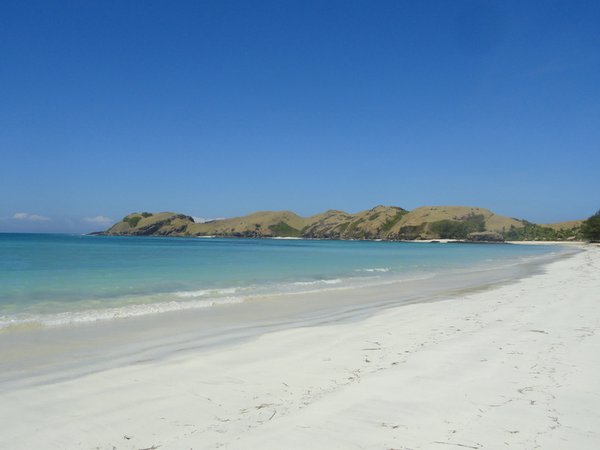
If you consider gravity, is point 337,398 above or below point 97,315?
above

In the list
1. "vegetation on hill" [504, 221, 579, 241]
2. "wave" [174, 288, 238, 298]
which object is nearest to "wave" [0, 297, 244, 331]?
"wave" [174, 288, 238, 298]

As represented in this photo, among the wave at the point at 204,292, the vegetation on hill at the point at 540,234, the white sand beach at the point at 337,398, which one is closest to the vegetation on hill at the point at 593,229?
the vegetation on hill at the point at 540,234

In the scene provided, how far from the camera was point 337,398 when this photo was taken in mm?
4730

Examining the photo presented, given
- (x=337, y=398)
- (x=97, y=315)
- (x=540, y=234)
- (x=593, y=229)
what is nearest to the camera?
(x=337, y=398)

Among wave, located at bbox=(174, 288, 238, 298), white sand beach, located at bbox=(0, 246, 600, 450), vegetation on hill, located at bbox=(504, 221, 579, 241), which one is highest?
vegetation on hill, located at bbox=(504, 221, 579, 241)

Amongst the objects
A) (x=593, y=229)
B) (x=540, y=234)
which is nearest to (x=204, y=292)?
(x=593, y=229)

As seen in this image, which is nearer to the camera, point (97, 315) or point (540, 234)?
→ point (97, 315)

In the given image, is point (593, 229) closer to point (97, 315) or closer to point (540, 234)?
point (540, 234)

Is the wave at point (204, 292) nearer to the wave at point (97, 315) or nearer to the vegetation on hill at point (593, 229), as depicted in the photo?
the wave at point (97, 315)

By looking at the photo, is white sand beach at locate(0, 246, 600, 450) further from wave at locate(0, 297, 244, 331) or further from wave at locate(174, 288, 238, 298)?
wave at locate(174, 288, 238, 298)

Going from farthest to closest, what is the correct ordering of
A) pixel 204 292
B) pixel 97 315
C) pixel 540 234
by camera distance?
1. pixel 540 234
2. pixel 204 292
3. pixel 97 315

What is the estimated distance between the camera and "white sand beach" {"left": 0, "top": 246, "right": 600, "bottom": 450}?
3.82 m

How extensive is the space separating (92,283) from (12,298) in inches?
170

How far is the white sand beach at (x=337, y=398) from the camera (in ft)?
12.5
